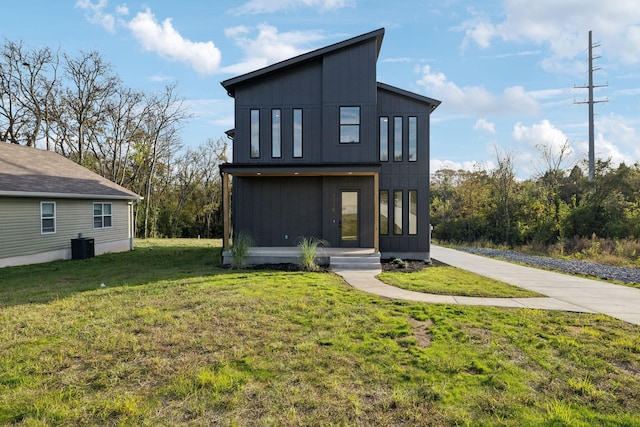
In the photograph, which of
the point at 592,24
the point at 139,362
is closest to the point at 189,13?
the point at 139,362

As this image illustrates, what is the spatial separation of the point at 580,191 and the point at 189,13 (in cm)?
2393

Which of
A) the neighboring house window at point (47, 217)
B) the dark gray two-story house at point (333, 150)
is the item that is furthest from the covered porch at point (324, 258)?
the neighboring house window at point (47, 217)

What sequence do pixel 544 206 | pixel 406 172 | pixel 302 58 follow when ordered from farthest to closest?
pixel 544 206 → pixel 406 172 → pixel 302 58

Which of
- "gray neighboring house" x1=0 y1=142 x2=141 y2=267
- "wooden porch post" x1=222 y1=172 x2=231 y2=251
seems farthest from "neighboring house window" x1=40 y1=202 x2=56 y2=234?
"wooden porch post" x1=222 y1=172 x2=231 y2=251

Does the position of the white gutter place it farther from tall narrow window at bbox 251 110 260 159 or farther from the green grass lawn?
the green grass lawn

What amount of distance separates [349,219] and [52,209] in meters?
11.0

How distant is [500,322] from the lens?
526 centimetres

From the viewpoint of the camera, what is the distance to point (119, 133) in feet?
93.8

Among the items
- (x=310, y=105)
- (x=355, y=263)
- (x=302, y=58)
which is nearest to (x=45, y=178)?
(x=310, y=105)

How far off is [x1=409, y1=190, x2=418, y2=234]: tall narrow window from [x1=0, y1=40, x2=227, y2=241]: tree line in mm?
22146

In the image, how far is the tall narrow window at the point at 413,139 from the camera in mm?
12344

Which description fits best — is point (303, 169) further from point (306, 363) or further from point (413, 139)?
point (306, 363)

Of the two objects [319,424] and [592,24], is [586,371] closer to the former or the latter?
[319,424]

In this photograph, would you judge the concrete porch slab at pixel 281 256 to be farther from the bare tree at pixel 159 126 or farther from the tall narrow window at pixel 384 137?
the bare tree at pixel 159 126
